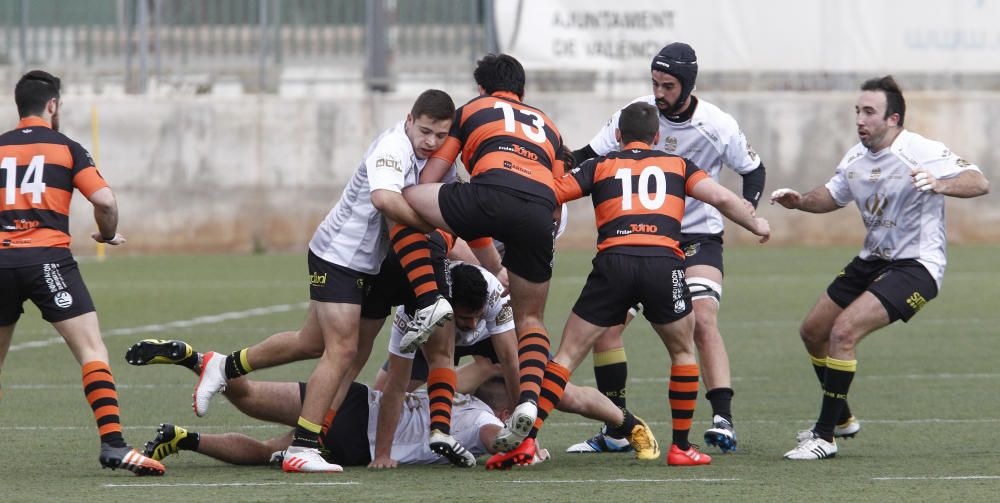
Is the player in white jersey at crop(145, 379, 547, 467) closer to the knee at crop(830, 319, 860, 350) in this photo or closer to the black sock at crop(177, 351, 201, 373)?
the black sock at crop(177, 351, 201, 373)

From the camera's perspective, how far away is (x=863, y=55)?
2273cm

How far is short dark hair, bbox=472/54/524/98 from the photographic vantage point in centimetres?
832

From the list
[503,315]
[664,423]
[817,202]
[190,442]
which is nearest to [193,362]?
[190,442]

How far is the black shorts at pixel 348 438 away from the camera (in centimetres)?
785

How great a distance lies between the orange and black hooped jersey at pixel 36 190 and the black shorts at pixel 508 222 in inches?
67.3

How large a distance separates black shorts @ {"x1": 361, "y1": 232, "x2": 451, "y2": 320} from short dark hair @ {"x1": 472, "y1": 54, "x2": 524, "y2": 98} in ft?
2.94

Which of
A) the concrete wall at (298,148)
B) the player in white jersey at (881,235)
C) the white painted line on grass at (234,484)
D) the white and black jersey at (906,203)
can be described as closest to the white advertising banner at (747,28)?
the concrete wall at (298,148)

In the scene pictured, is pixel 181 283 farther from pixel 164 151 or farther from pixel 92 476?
pixel 92 476

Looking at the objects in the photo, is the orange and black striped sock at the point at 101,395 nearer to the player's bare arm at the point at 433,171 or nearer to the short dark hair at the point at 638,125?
the player's bare arm at the point at 433,171

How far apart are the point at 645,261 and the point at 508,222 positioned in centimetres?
71

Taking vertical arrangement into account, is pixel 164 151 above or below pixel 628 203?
below

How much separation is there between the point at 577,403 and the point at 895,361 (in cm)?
500

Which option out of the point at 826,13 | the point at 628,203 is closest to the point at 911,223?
the point at 628,203

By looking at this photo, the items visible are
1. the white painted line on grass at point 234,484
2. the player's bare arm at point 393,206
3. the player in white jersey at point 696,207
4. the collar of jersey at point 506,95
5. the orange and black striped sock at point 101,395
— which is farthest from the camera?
the player in white jersey at point 696,207
